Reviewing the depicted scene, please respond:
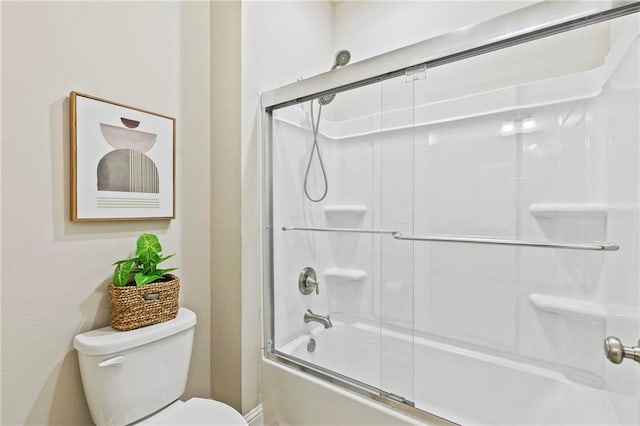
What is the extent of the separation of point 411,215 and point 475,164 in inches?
16.9

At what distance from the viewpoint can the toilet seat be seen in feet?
3.80

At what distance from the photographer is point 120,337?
1122mm

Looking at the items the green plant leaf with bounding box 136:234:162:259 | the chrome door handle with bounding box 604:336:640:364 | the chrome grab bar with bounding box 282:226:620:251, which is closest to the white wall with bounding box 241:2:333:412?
the chrome grab bar with bounding box 282:226:620:251

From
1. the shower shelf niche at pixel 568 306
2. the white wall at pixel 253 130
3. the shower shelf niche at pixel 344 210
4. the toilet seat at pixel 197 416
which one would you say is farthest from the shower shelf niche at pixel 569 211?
the toilet seat at pixel 197 416

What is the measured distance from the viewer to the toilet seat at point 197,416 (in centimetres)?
116

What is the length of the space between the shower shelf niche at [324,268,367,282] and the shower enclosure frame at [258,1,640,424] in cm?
42

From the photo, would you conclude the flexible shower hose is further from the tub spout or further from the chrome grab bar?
the tub spout

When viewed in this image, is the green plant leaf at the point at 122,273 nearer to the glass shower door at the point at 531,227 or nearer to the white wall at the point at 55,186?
the white wall at the point at 55,186

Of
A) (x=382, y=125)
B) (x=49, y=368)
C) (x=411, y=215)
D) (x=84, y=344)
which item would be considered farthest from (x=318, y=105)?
(x=49, y=368)

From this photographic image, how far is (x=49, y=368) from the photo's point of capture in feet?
3.65

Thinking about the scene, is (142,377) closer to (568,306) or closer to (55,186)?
(55,186)

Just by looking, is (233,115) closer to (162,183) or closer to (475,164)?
(162,183)

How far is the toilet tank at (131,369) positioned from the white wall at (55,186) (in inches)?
4.5

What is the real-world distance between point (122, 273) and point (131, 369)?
34cm
